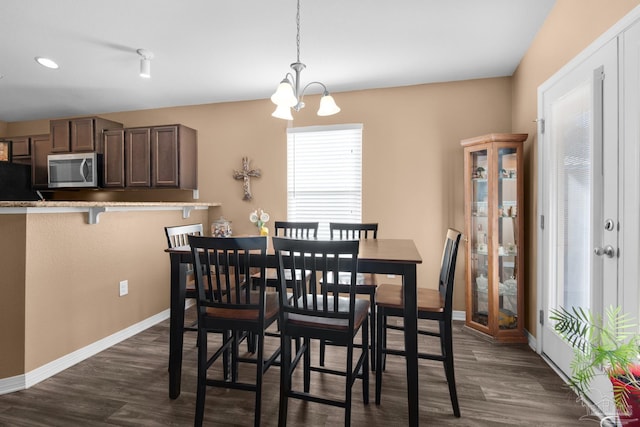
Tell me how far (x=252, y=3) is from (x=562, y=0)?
2.11 meters

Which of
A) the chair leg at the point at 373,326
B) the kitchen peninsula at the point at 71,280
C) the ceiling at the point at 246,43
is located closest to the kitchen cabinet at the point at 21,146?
the ceiling at the point at 246,43

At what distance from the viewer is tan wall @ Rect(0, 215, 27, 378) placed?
7.14ft

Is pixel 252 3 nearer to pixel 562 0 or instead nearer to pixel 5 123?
pixel 562 0

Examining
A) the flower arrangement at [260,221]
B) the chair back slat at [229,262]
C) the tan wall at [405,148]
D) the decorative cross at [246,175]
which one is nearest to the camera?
the chair back slat at [229,262]

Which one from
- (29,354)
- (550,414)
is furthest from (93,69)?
(550,414)

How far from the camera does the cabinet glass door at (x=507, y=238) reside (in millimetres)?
2939

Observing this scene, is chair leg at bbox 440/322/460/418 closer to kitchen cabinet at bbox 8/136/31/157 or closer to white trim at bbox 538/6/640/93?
white trim at bbox 538/6/640/93

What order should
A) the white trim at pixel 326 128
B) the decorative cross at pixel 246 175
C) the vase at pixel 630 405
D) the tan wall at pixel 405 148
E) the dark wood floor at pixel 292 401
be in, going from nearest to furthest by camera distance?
the vase at pixel 630 405 → the dark wood floor at pixel 292 401 → the tan wall at pixel 405 148 → the white trim at pixel 326 128 → the decorative cross at pixel 246 175

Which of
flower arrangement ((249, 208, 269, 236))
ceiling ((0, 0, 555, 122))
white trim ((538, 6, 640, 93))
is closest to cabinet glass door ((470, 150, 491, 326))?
white trim ((538, 6, 640, 93))

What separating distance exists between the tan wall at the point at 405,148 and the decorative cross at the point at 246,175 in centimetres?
7

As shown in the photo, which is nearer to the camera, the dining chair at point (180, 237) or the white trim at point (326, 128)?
the dining chair at point (180, 237)

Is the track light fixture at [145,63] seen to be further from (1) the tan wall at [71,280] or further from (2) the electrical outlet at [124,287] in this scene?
(2) the electrical outlet at [124,287]

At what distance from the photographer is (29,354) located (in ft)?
7.32

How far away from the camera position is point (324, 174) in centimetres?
393
